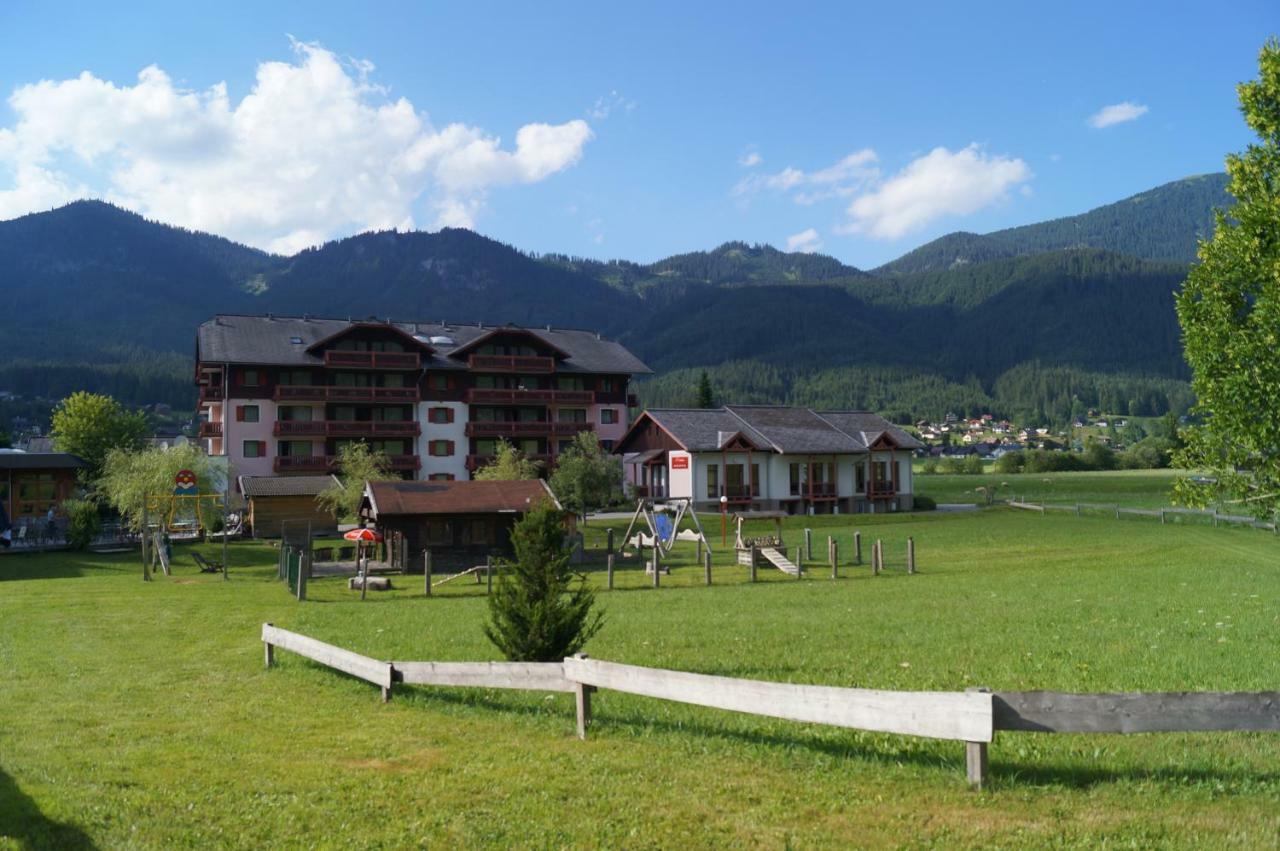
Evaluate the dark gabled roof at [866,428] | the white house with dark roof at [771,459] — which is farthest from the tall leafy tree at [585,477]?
the dark gabled roof at [866,428]

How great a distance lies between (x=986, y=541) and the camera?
152ft

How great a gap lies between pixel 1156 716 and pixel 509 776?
5587 mm

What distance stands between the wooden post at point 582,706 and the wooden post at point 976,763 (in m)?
4.02

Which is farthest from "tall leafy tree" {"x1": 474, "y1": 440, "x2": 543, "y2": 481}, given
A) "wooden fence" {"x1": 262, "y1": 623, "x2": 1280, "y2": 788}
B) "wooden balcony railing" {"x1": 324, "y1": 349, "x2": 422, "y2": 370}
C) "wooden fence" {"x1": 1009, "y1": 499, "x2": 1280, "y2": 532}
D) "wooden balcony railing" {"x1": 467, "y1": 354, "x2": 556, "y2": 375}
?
"wooden fence" {"x1": 262, "y1": 623, "x2": 1280, "y2": 788}

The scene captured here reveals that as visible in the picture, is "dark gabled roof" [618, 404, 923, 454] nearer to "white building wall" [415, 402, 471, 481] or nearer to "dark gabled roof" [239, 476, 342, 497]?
"white building wall" [415, 402, 471, 481]

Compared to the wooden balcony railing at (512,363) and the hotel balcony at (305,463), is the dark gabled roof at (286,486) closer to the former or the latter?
the hotel balcony at (305,463)

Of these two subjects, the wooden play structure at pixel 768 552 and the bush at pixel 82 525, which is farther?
the bush at pixel 82 525

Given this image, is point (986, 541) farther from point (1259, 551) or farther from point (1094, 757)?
point (1094, 757)

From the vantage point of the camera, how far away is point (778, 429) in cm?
7231

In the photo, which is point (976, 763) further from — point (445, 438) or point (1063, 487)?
point (1063, 487)

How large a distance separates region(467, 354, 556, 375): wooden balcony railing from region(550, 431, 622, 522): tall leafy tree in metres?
10.8

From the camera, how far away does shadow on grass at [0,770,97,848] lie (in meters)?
7.22

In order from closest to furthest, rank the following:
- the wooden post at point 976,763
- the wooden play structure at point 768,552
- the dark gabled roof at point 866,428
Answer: the wooden post at point 976,763, the wooden play structure at point 768,552, the dark gabled roof at point 866,428

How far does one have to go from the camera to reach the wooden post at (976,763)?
26.3 feet
